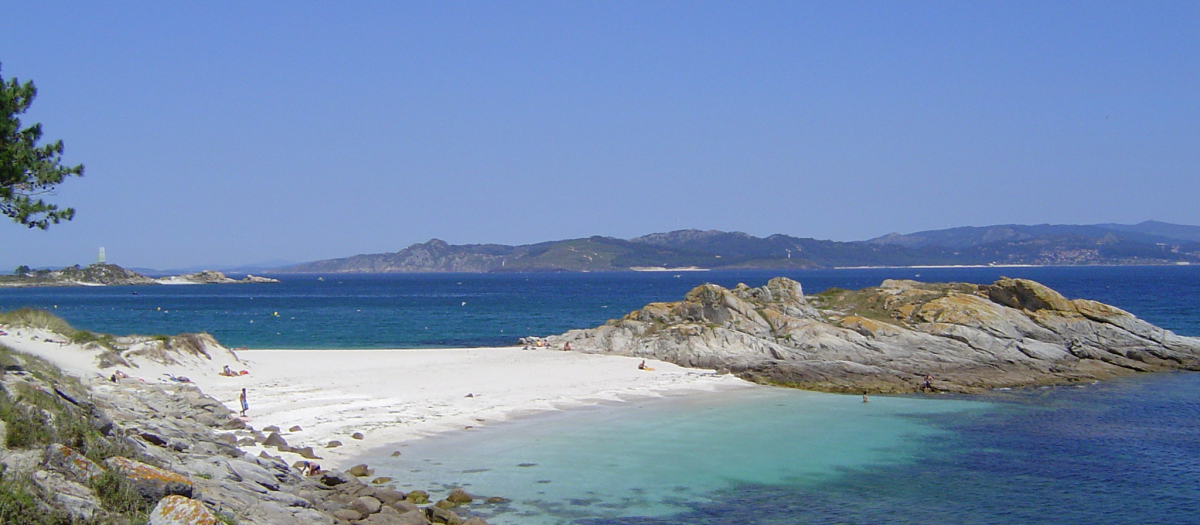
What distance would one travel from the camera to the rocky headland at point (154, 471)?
426 inches

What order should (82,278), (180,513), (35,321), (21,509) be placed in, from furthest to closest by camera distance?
(82,278) → (35,321) → (180,513) → (21,509)

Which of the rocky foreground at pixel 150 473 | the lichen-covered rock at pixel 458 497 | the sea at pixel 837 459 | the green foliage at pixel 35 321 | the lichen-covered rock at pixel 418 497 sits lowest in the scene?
the sea at pixel 837 459

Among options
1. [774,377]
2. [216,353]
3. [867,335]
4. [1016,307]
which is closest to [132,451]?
[216,353]

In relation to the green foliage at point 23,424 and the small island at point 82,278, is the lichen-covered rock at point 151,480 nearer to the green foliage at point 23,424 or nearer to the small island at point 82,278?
the green foliage at point 23,424

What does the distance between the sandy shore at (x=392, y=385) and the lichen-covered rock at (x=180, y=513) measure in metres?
8.09

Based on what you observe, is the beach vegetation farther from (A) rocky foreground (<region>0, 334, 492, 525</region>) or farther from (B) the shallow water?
(B) the shallow water

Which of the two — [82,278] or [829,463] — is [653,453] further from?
[82,278]

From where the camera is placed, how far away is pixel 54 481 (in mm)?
11055

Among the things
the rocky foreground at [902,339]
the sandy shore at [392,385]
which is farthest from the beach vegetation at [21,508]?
the rocky foreground at [902,339]

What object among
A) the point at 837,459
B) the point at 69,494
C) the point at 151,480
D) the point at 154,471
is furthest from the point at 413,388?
the point at 69,494

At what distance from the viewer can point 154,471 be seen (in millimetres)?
12422

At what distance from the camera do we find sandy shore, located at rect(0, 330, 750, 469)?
23750 millimetres

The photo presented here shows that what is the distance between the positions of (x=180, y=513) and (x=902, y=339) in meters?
33.0

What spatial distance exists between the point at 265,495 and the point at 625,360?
85.5ft
